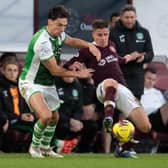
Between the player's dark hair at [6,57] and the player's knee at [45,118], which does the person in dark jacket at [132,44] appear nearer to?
Result: the player's dark hair at [6,57]

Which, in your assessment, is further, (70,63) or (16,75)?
(16,75)

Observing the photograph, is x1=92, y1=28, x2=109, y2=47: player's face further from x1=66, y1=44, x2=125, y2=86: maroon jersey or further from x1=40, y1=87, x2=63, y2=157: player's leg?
x1=40, y1=87, x2=63, y2=157: player's leg

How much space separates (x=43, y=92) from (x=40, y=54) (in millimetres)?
709

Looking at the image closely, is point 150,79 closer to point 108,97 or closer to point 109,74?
point 109,74

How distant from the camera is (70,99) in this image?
1736 cm

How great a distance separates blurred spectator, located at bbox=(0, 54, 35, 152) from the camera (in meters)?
16.9

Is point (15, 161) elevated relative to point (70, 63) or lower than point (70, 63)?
lower

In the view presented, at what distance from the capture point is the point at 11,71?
678 inches

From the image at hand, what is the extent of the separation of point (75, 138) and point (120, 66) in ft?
4.40

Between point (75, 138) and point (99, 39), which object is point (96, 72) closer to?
point (99, 39)

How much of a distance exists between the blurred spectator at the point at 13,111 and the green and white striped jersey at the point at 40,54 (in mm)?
1528

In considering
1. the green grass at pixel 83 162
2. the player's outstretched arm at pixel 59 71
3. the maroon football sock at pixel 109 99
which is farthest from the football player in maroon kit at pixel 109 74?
the green grass at pixel 83 162

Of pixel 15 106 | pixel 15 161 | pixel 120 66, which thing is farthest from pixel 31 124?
pixel 15 161

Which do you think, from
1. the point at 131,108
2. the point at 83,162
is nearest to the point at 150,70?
the point at 131,108
